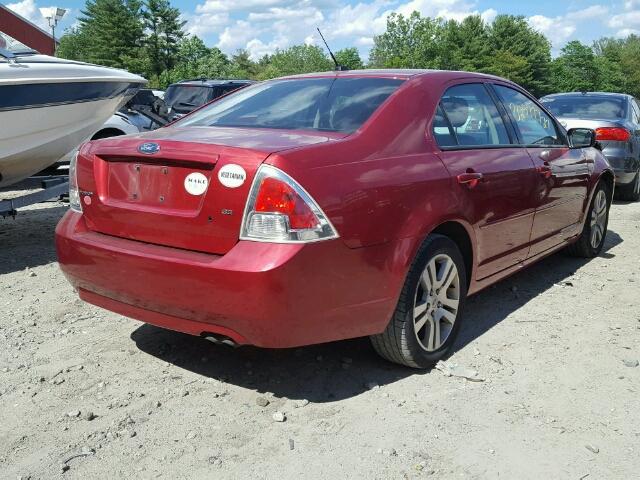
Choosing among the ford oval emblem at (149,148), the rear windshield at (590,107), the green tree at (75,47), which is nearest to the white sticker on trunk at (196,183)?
the ford oval emblem at (149,148)

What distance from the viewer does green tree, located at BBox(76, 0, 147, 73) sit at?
6094 centimetres

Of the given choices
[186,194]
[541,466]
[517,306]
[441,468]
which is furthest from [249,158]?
[517,306]

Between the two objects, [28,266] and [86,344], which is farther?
[28,266]

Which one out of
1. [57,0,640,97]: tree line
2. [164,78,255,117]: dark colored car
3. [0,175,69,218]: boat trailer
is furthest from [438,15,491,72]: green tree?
[0,175,69,218]: boat trailer

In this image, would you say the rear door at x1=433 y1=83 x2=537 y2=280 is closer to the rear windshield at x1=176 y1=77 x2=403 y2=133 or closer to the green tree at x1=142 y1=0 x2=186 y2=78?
the rear windshield at x1=176 y1=77 x2=403 y2=133

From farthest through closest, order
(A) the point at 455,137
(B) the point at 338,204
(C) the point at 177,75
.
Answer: (C) the point at 177,75 → (A) the point at 455,137 → (B) the point at 338,204

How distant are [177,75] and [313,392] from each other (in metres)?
55.4

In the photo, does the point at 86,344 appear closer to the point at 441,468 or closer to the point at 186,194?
the point at 186,194

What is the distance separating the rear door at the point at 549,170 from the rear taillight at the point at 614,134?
3958 millimetres

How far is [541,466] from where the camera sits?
2.67 meters

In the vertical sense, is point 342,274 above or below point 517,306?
above

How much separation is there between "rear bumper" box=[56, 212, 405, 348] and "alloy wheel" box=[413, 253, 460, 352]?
0.30 meters

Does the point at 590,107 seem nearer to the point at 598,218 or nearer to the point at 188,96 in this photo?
the point at 598,218

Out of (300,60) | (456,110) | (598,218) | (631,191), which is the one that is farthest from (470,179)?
(300,60)
